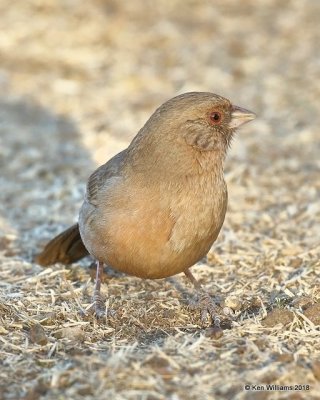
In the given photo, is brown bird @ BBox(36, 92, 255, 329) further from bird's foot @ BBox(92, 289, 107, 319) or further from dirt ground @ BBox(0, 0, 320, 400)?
dirt ground @ BBox(0, 0, 320, 400)

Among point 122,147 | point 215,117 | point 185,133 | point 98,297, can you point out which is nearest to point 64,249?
point 98,297

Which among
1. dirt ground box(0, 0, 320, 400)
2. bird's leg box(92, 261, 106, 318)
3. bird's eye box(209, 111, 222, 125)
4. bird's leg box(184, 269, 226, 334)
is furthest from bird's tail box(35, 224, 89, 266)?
bird's eye box(209, 111, 222, 125)

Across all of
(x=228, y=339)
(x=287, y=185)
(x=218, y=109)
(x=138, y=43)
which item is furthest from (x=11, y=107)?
(x=228, y=339)

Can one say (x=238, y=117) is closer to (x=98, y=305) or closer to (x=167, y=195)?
(x=167, y=195)

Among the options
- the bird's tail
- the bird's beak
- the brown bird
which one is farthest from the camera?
the bird's tail

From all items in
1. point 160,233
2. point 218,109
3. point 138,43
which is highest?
point 138,43

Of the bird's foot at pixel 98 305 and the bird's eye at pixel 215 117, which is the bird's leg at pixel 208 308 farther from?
the bird's eye at pixel 215 117

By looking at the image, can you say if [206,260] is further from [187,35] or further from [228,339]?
[187,35]
